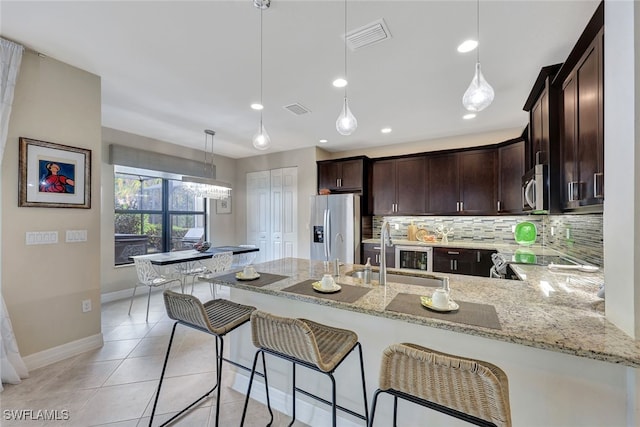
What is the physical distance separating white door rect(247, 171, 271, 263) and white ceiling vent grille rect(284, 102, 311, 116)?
7.79ft

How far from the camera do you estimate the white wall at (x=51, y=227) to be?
7.13ft

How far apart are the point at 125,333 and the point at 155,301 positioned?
3.97 feet

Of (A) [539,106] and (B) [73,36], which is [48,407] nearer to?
(B) [73,36]

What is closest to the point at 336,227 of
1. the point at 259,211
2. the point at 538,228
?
the point at 259,211

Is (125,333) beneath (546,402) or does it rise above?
beneath

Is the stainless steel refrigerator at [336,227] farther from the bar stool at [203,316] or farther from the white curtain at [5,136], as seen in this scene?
the white curtain at [5,136]

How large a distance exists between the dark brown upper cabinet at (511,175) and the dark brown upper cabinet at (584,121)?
1.47m

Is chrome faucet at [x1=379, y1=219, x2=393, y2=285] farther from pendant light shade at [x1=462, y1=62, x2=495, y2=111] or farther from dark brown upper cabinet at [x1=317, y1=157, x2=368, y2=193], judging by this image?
dark brown upper cabinet at [x1=317, y1=157, x2=368, y2=193]

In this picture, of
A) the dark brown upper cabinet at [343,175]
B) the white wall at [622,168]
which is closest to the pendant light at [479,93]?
the white wall at [622,168]

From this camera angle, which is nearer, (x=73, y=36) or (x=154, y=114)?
(x=73, y=36)

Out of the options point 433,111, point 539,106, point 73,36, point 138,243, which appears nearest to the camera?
point 73,36

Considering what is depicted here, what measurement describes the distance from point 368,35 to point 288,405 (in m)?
2.70

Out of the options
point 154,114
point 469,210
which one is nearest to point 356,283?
point 469,210

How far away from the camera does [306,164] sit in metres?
5.25
